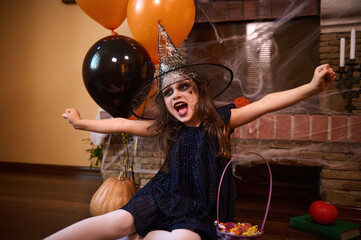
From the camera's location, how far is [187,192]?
1266 mm

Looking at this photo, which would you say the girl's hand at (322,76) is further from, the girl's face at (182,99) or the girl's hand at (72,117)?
the girl's hand at (72,117)

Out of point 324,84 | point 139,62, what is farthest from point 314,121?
point 139,62

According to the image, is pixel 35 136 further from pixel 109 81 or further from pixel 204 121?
pixel 204 121

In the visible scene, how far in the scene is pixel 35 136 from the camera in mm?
3129

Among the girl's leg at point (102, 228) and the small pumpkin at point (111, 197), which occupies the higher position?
the girl's leg at point (102, 228)

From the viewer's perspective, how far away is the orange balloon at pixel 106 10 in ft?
5.39

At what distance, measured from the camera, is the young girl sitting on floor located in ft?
3.69

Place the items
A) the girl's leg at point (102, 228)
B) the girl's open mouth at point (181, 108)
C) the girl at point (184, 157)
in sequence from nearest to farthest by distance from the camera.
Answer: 1. the girl's leg at point (102, 228)
2. the girl at point (184, 157)
3. the girl's open mouth at point (181, 108)

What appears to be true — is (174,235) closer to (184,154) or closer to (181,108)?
(184,154)

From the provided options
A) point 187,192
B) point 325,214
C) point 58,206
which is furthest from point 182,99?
point 58,206

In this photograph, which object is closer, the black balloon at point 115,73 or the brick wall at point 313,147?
the black balloon at point 115,73

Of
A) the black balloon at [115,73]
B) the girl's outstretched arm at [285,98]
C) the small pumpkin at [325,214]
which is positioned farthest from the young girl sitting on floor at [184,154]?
the small pumpkin at [325,214]

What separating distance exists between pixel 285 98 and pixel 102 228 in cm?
80

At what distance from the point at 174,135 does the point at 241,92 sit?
1335mm
